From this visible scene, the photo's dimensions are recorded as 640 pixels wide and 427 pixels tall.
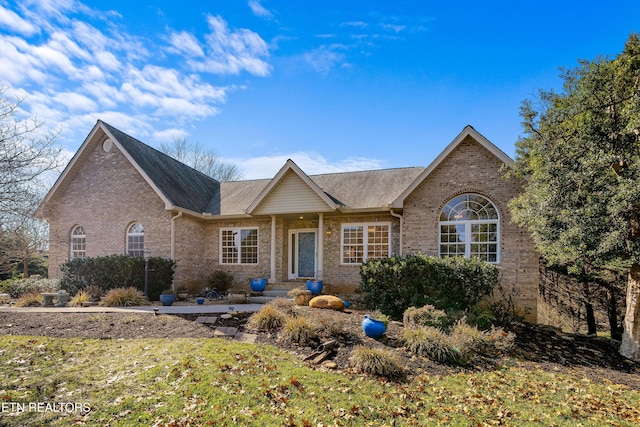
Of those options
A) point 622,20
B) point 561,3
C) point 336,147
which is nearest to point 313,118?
point 336,147

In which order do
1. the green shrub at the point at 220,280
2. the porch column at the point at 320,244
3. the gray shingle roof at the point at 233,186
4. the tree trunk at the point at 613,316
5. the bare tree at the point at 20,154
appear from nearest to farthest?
the bare tree at the point at 20,154, the tree trunk at the point at 613,316, the porch column at the point at 320,244, the gray shingle roof at the point at 233,186, the green shrub at the point at 220,280

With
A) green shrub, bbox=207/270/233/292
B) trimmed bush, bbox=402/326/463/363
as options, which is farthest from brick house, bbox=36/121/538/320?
trimmed bush, bbox=402/326/463/363

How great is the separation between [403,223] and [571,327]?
7.13m

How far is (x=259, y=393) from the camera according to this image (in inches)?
195

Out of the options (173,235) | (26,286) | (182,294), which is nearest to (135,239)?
(173,235)

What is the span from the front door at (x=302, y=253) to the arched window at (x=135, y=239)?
6.42 metres

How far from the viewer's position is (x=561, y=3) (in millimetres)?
9141

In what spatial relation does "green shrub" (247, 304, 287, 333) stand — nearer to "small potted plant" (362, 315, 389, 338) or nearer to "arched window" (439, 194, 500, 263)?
"small potted plant" (362, 315, 389, 338)

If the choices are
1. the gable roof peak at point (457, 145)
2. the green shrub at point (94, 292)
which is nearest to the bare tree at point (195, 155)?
the green shrub at point (94, 292)

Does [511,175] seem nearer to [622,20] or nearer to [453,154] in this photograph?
[453,154]

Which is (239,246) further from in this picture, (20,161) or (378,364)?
(378,364)

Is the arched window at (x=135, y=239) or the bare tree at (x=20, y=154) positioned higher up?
the bare tree at (x=20, y=154)

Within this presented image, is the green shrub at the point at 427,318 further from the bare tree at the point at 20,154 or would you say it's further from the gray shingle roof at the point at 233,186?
the bare tree at the point at 20,154

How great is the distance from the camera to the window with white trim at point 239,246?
15445 millimetres
